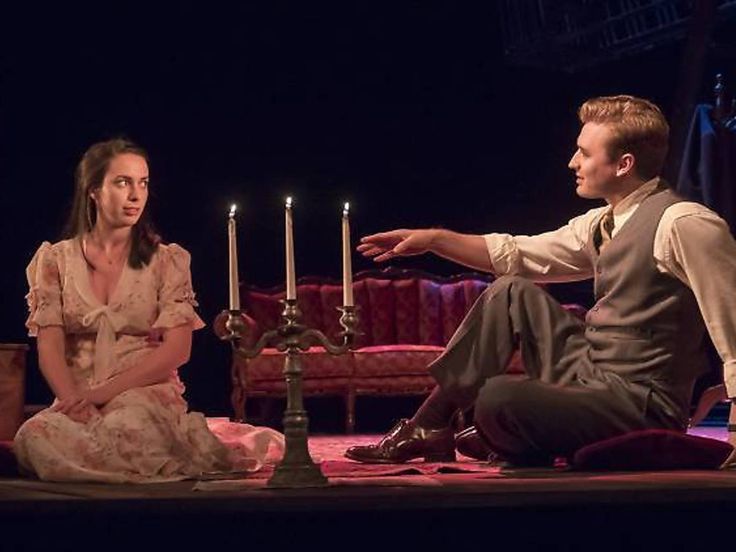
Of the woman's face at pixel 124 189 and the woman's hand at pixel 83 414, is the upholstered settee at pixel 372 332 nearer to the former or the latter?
the woman's face at pixel 124 189

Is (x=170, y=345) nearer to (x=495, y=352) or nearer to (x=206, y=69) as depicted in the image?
(x=495, y=352)

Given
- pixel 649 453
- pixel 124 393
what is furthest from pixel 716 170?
pixel 124 393

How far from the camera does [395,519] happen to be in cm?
243

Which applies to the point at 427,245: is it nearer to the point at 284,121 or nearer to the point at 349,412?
the point at 349,412

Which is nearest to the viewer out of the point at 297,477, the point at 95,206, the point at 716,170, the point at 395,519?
the point at 395,519

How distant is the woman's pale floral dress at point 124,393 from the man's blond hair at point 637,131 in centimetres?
126

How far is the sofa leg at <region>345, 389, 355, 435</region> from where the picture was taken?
6891 millimetres

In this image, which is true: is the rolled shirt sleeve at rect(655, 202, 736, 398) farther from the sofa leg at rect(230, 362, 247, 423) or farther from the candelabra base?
the sofa leg at rect(230, 362, 247, 423)

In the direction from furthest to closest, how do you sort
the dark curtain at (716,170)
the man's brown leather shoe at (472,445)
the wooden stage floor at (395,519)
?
the dark curtain at (716,170) < the man's brown leather shoe at (472,445) < the wooden stage floor at (395,519)

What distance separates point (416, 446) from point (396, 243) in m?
0.56

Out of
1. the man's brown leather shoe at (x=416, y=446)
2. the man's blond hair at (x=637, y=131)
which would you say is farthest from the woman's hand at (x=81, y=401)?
the man's blond hair at (x=637, y=131)

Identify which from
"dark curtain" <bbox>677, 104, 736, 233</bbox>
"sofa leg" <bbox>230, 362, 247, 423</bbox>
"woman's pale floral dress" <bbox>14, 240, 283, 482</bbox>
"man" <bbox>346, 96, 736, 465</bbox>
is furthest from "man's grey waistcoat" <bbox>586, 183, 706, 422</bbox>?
"sofa leg" <bbox>230, 362, 247, 423</bbox>

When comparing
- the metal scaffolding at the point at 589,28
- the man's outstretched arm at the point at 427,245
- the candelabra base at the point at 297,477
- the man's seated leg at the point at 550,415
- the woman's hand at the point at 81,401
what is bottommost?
the candelabra base at the point at 297,477

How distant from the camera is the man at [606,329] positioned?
3088 millimetres
